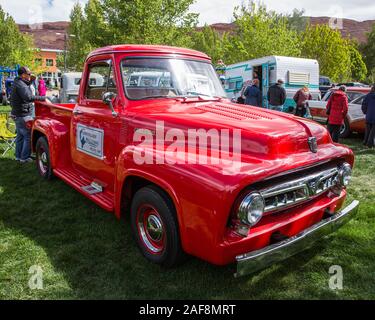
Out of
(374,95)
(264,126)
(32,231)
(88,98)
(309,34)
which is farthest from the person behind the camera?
(309,34)

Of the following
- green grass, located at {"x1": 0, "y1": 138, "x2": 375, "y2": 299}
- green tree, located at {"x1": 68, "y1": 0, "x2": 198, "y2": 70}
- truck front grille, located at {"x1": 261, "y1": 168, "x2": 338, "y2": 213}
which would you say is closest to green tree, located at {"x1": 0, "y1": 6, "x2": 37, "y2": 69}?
green tree, located at {"x1": 68, "y1": 0, "x2": 198, "y2": 70}

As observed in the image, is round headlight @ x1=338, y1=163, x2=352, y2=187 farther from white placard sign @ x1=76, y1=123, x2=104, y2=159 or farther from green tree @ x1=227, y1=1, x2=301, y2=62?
green tree @ x1=227, y1=1, x2=301, y2=62

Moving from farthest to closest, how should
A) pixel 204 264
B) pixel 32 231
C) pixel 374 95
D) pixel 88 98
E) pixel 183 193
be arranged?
pixel 374 95 < pixel 88 98 < pixel 32 231 < pixel 204 264 < pixel 183 193

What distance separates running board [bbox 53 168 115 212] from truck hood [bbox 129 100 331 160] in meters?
0.89

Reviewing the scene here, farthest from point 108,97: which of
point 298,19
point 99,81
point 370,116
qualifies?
point 298,19

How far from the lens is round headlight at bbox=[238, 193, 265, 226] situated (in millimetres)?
2602

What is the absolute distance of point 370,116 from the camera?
30.3 ft

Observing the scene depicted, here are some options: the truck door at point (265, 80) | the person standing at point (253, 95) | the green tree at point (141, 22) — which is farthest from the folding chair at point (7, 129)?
the green tree at point (141, 22)

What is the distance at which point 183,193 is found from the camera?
2.75 metres

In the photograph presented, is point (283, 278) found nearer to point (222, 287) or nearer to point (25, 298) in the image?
point (222, 287)

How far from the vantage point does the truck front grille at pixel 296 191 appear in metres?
2.84

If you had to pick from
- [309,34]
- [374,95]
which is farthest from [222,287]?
[309,34]
